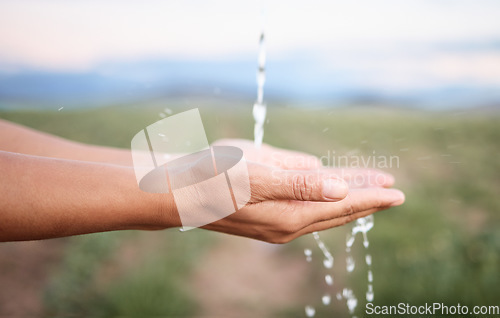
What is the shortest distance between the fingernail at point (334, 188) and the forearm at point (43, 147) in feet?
4.60

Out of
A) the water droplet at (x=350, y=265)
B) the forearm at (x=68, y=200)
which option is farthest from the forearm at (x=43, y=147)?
the water droplet at (x=350, y=265)

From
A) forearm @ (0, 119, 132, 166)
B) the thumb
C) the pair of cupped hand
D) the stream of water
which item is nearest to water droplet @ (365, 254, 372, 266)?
the stream of water

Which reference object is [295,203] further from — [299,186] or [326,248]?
[326,248]

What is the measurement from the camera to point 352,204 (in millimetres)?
1847

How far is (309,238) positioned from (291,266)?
0.73 metres

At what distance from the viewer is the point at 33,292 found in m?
3.91

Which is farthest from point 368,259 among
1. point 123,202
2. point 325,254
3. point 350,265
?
point 123,202

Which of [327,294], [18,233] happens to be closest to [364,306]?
[327,294]

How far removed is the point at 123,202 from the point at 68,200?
0.72 ft

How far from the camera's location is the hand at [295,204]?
1.54 meters

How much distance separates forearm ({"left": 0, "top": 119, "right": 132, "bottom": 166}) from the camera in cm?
208

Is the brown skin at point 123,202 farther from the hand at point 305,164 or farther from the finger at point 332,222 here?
the hand at point 305,164

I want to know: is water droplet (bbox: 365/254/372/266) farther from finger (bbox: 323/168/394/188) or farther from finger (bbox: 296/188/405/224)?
finger (bbox: 296/188/405/224)

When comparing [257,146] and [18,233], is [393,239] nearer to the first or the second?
[257,146]
